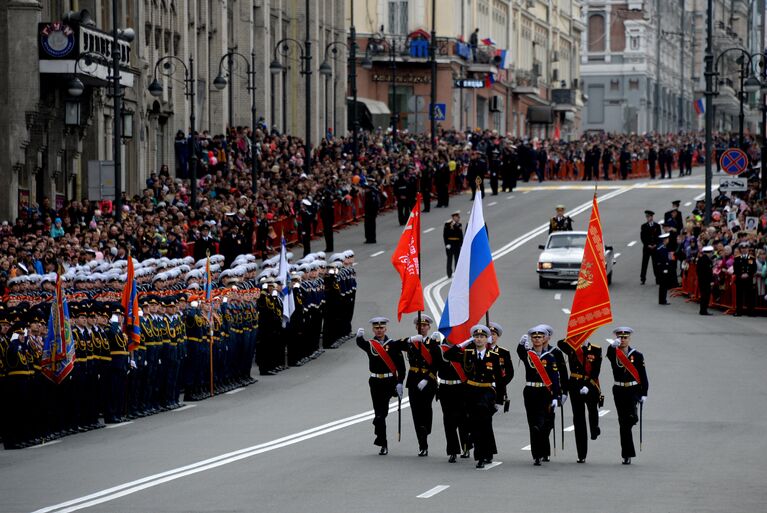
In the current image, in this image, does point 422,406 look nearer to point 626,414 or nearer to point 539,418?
point 539,418

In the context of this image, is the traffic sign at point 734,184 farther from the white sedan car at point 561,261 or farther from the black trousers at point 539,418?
the black trousers at point 539,418

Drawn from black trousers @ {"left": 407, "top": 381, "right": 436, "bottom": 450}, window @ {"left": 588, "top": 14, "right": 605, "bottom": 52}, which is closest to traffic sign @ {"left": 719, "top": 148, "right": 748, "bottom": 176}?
black trousers @ {"left": 407, "top": 381, "right": 436, "bottom": 450}

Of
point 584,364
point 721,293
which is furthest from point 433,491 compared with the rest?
point 721,293

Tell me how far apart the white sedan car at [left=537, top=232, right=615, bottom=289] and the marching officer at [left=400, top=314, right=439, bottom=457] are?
20729 millimetres

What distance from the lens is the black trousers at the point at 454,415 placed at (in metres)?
18.9

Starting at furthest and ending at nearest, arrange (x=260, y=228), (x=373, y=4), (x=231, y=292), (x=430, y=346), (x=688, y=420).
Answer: (x=373, y=4) < (x=260, y=228) < (x=231, y=292) < (x=688, y=420) < (x=430, y=346)

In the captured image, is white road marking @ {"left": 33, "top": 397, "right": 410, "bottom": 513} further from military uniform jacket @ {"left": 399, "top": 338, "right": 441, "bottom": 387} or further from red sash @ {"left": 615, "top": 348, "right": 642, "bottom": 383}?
red sash @ {"left": 615, "top": 348, "right": 642, "bottom": 383}

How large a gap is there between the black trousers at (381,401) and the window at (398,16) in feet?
243

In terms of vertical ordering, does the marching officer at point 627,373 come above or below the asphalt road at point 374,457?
A: above

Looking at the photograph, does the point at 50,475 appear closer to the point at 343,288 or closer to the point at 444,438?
the point at 444,438

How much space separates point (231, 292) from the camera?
27234mm

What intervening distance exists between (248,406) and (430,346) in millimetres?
5590

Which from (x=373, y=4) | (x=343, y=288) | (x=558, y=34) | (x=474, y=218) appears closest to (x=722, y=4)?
(x=558, y=34)

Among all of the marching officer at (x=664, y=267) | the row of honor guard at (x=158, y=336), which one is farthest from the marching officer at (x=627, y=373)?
the marching officer at (x=664, y=267)
